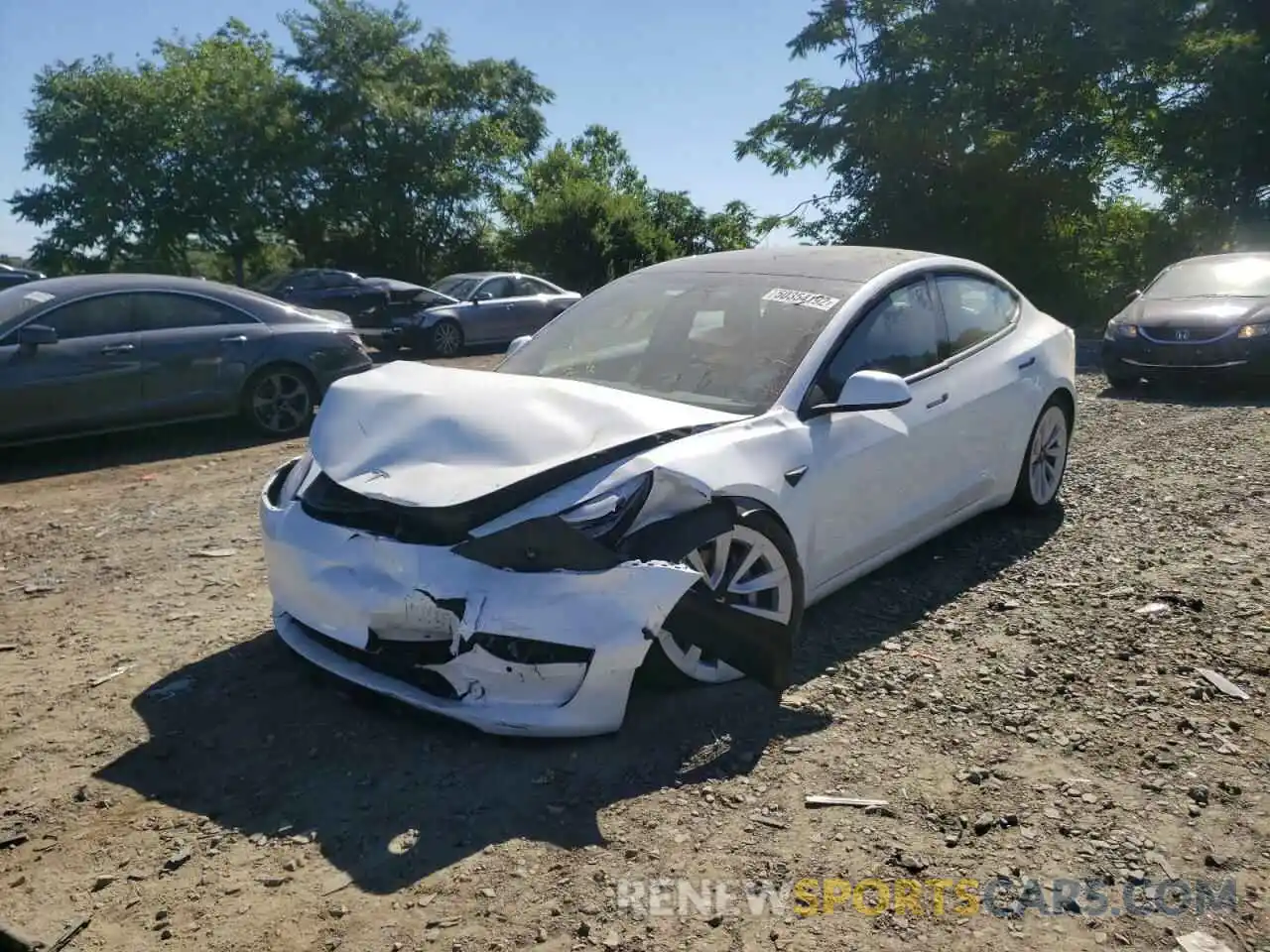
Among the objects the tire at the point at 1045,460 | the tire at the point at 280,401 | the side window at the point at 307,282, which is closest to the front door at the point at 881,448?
the tire at the point at 1045,460

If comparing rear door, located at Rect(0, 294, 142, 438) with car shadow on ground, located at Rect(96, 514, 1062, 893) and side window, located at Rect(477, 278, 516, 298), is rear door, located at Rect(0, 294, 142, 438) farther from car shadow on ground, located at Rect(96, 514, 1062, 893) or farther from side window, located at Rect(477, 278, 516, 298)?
side window, located at Rect(477, 278, 516, 298)

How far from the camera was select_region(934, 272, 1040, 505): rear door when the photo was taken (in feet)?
16.4

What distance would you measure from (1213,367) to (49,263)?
27970mm

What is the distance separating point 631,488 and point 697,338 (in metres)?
1.32

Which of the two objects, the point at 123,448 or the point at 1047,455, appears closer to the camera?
the point at 1047,455

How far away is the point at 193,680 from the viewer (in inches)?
159

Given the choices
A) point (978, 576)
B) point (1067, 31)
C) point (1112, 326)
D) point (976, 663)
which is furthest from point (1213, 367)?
point (1067, 31)

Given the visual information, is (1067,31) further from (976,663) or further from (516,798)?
(516,798)

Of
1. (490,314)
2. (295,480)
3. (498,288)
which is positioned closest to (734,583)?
(295,480)

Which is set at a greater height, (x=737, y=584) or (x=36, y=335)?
(x=36, y=335)

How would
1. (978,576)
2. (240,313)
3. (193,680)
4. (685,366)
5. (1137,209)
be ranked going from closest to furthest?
(193,680), (685,366), (978,576), (240,313), (1137,209)

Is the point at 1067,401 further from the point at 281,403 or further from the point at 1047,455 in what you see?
the point at 281,403

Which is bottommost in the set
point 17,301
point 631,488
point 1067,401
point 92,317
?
point 1067,401

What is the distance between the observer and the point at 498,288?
18281 mm
